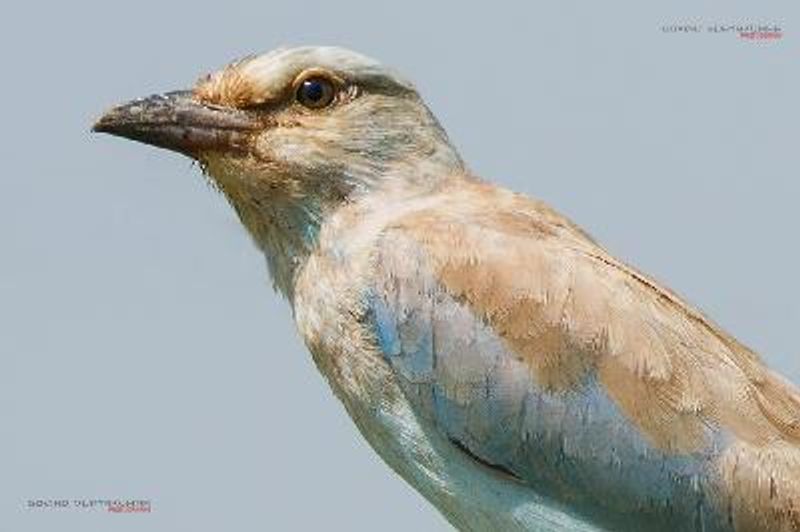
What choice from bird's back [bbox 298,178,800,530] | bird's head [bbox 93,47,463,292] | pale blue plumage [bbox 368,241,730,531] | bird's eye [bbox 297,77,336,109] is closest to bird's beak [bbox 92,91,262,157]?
bird's head [bbox 93,47,463,292]

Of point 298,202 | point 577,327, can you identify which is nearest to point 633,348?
point 577,327

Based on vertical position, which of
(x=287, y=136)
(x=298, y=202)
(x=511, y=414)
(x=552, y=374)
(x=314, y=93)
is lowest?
(x=511, y=414)

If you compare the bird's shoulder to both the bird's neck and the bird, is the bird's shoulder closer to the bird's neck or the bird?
the bird

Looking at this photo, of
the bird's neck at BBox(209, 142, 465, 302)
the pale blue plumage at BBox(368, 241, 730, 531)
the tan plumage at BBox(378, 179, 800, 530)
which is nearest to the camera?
the tan plumage at BBox(378, 179, 800, 530)

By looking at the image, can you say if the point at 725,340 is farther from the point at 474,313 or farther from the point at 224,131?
the point at 224,131

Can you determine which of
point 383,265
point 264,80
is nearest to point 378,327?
point 383,265

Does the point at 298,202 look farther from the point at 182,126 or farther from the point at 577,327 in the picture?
the point at 577,327

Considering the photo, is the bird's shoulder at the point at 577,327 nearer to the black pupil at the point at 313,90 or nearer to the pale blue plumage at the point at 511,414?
the pale blue plumage at the point at 511,414

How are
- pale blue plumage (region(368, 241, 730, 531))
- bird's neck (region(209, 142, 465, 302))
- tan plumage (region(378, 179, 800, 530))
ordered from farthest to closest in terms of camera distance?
bird's neck (region(209, 142, 465, 302)) → pale blue plumage (region(368, 241, 730, 531)) → tan plumage (region(378, 179, 800, 530))
